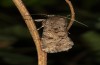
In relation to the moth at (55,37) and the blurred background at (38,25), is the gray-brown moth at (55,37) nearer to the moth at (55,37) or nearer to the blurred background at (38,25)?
the moth at (55,37)

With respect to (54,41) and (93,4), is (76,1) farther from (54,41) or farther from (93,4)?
(54,41)

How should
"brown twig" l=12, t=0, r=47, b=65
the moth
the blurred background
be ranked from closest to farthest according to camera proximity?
"brown twig" l=12, t=0, r=47, b=65, the moth, the blurred background

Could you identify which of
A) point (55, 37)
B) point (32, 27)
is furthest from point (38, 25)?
point (32, 27)

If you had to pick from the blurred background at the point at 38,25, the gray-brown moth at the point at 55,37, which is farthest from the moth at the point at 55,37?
the blurred background at the point at 38,25

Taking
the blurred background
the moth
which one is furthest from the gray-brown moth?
the blurred background

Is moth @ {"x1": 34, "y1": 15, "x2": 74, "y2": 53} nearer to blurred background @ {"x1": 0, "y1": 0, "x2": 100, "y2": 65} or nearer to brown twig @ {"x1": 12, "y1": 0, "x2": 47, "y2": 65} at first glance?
brown twig @ {"x1": 12, "y1": 0, "x2": 47, "y2": 65}

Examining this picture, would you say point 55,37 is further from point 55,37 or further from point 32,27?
point 32,27
